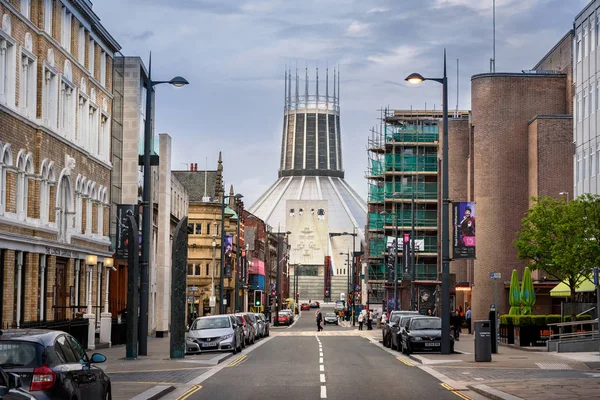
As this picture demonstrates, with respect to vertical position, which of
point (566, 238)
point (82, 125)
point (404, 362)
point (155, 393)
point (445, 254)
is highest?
point (82, 125)

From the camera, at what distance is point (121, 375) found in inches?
1108

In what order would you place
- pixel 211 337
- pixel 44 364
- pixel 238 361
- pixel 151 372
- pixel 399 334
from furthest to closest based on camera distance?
pixel 399 334, pixel 211 337, pixel 238 361, pixel 151 372, pixel 44 364

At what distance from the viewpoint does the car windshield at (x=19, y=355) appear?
13.6 meters

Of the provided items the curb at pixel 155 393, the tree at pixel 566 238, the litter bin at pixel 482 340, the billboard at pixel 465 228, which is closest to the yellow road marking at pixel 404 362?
the litter bin at pixel 482 340

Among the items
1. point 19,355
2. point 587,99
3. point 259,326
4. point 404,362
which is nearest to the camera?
point 19,355

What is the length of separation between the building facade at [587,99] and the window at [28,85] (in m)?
25.1

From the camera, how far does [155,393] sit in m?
21.9

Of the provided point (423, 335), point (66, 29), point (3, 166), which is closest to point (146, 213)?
point (3, 166)

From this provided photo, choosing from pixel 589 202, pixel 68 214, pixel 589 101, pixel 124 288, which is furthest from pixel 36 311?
pixel 589 101

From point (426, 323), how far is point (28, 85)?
56.9 feet

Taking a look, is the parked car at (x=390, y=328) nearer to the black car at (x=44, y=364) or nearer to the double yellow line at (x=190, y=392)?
the double yellow line at (x=190, y=392)

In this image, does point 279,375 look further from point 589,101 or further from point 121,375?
point 589,101

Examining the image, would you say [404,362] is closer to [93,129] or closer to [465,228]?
[465,228]

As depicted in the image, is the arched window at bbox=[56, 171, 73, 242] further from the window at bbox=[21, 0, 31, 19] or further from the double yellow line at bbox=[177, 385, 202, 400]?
the double yellow line at bbox=[177, 385, 202, 400]
